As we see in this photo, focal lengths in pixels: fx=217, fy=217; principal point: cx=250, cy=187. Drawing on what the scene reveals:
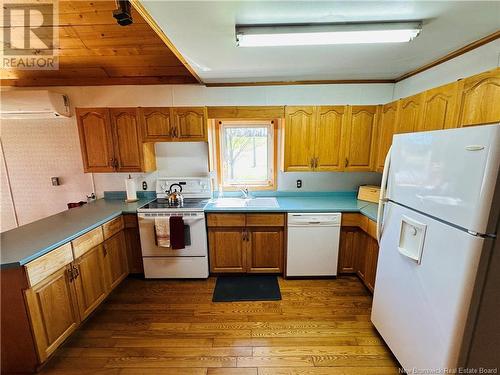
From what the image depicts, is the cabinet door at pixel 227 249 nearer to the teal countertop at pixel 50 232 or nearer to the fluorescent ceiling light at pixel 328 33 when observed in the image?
the teal countertop at pixel 50 232

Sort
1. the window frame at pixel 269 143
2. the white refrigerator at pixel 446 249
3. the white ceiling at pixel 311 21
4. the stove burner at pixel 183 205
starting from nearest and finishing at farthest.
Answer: the white refrigerator at pixel 446 249 → the white ceiling at pixel 311 21 → the stove burner at pixel 183 205 → the window frame at pixel 269 143

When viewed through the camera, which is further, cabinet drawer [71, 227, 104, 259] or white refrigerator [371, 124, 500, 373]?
cabinet drawer [71, 227, 104, 259]

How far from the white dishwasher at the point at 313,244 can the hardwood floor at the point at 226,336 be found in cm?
20

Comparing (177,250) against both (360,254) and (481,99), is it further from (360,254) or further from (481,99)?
(481,99)

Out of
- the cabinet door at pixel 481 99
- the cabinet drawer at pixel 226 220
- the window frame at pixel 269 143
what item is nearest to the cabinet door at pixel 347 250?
the window frame at pixel 269 143

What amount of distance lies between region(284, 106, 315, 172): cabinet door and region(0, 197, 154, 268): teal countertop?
6.23ft

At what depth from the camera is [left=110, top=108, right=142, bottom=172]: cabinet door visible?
2.54 m

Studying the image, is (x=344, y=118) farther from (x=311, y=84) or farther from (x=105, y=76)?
(x=105, y=76)

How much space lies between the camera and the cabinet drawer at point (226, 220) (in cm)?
244

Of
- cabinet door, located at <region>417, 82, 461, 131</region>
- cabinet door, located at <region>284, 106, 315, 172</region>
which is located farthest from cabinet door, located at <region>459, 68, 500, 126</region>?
cabinet door, located at <region>284, 106, 315, 172</region>

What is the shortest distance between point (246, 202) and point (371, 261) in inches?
58.8

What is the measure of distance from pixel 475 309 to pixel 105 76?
150 inches

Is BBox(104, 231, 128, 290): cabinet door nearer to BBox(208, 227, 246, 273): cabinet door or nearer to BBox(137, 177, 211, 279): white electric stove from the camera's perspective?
BBox(137, 177, 211, 279): white electric stove

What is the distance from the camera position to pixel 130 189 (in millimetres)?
2758
